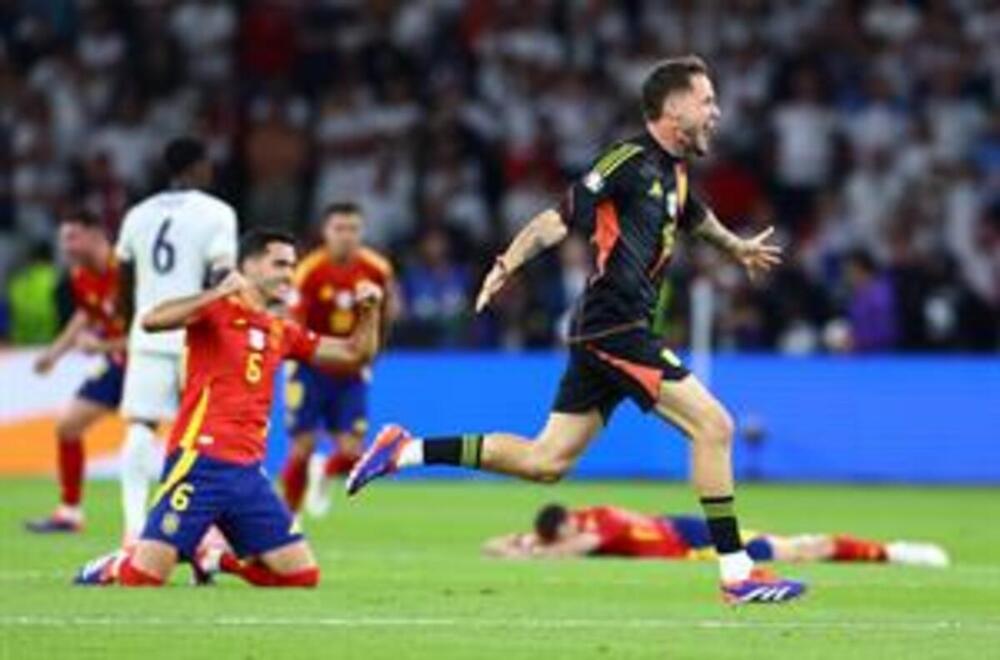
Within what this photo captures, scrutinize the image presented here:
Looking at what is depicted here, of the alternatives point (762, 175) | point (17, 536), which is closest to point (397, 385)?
point (762, 175)

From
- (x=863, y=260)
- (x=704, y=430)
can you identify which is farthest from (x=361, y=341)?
(x=863, y=260)

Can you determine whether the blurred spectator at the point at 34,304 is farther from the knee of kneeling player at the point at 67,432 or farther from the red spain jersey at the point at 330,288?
the knee of kneeling player at the point at 67,432

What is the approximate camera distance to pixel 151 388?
17.4 meters

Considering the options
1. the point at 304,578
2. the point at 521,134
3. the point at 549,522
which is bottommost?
the point at 304,578

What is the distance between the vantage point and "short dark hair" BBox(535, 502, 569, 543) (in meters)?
17.0

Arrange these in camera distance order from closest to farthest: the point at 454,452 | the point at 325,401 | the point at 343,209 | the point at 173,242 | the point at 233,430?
the point at 233,430, the point at 454,452, the point at 173,242, the point at 343,209, the point at 325,401

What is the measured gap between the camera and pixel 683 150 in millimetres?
14125

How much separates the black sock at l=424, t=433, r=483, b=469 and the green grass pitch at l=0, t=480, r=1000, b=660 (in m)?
0.63

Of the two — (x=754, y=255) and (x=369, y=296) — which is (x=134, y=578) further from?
(x=754, y=255)

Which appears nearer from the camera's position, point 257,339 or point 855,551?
Result: point 257,339

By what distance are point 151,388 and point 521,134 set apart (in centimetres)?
1380

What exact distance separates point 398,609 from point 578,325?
1.75 m

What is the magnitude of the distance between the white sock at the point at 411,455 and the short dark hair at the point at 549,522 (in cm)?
273

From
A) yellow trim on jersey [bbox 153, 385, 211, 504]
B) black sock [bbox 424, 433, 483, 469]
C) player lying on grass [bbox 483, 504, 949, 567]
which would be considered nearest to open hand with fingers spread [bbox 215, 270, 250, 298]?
yellow trim on jersey [bbox 153, 385, 211, 504]
